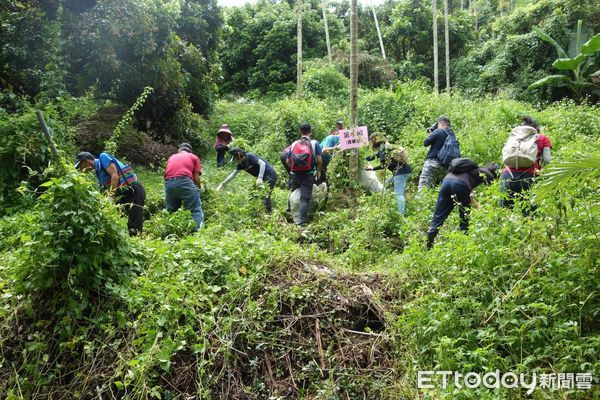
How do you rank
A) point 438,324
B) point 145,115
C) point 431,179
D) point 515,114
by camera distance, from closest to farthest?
point 438,324
point 431,179
point 515,114
point 145,115

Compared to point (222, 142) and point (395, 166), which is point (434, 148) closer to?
point (395, 166)

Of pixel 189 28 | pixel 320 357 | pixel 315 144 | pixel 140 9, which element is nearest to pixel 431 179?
pixel 315 144

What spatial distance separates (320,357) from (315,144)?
175 inches

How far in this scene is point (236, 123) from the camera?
53.1 feet

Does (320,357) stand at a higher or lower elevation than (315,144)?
lower

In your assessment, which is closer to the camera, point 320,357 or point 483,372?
point 483,372

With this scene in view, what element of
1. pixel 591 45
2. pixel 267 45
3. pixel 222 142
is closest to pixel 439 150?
pixel 222 142

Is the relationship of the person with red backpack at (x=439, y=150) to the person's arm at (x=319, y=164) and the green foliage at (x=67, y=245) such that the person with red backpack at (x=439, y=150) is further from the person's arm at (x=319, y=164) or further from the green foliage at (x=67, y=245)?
the green foliage at (x=67, y=245)

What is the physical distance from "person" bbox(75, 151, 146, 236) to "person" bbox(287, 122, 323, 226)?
2.38 metres

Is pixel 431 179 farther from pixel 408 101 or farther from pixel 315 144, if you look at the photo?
pixel 408 101

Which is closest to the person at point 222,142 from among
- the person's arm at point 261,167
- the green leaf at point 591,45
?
the person's arm at point 261,167

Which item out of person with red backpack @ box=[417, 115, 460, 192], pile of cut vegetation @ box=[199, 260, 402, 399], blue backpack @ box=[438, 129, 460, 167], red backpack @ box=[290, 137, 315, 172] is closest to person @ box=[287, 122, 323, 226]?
red backpack @ box=[290, 137, 315, 172]

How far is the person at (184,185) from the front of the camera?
276 inches

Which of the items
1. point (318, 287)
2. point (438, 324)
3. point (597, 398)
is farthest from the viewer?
point (318, 287)
